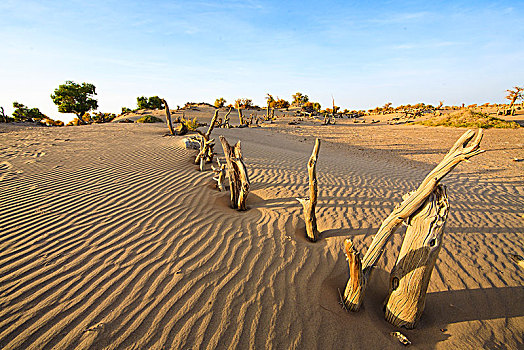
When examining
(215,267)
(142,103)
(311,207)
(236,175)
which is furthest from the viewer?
(142,103)

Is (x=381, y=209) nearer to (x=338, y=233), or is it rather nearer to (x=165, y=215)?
(x=338, y=233)

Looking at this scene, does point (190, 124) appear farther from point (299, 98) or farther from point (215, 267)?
point (299, 98)

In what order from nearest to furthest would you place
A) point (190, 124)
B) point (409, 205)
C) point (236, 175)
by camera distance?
point (409, 205) → point (236, 175) → point (190, 124)

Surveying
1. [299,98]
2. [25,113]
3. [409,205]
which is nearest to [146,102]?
[25,113]

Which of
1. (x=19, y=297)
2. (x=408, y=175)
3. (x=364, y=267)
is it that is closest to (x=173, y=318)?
(x=19, y=297)

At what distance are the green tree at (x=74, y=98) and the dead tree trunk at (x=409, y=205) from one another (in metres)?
31.5

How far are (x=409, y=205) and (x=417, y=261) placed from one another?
1.71 ft

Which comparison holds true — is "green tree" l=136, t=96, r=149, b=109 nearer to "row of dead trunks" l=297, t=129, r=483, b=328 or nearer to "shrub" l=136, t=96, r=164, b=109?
"shrub" l=136, t=96, r=164, b=109

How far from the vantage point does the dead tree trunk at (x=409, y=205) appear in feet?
5.46

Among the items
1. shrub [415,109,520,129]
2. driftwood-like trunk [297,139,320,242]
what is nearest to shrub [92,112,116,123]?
driftwood-like trunk [297,139,320,242]

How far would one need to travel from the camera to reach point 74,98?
2669 cm

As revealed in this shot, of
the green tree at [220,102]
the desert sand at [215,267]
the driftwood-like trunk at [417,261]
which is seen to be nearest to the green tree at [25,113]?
the green tree at [220,102]

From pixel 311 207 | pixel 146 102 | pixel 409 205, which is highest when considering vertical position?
pixel 146 102

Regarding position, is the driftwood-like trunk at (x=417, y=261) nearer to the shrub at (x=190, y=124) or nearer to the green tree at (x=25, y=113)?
the shrub at (x=190, y=124)
